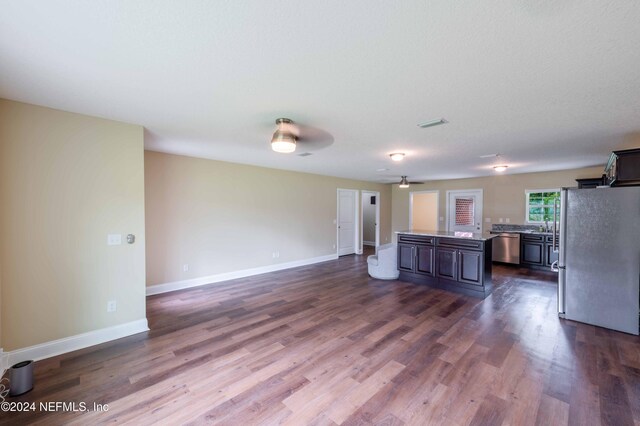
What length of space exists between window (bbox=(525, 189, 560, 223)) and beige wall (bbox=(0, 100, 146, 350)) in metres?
8.39

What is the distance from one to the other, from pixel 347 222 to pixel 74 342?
6.71 meters

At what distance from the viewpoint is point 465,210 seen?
792 cm

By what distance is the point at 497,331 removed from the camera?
3.14 meters

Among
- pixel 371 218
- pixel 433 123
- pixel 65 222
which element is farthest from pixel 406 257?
pixel 65 222

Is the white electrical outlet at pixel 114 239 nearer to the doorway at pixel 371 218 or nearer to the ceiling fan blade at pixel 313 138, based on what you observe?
the ceiling fan blade at pixel 313 138

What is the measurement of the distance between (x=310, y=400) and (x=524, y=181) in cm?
752

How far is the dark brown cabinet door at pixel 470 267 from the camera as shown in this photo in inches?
173

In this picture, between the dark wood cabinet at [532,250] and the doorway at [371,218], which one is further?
the doorway at [371,218]

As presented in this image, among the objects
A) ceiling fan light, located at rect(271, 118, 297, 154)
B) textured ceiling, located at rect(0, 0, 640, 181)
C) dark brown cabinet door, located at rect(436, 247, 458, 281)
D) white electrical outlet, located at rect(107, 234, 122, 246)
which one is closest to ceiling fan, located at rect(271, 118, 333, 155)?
ceiling fan light, located at rect(271, 118, 297, 154)

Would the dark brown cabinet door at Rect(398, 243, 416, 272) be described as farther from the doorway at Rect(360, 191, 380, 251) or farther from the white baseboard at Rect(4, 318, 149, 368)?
the white baseboard at Rect(4, 318, 149, 368)

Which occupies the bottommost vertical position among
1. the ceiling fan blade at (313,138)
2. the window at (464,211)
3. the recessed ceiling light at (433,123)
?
the window at (464,211)

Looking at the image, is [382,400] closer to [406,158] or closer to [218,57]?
[218,57]

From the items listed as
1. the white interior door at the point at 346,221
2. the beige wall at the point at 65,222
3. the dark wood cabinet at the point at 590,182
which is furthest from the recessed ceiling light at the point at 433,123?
the white interior door at the point at 346,221

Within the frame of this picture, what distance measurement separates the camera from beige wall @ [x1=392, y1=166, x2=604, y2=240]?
6148mm
